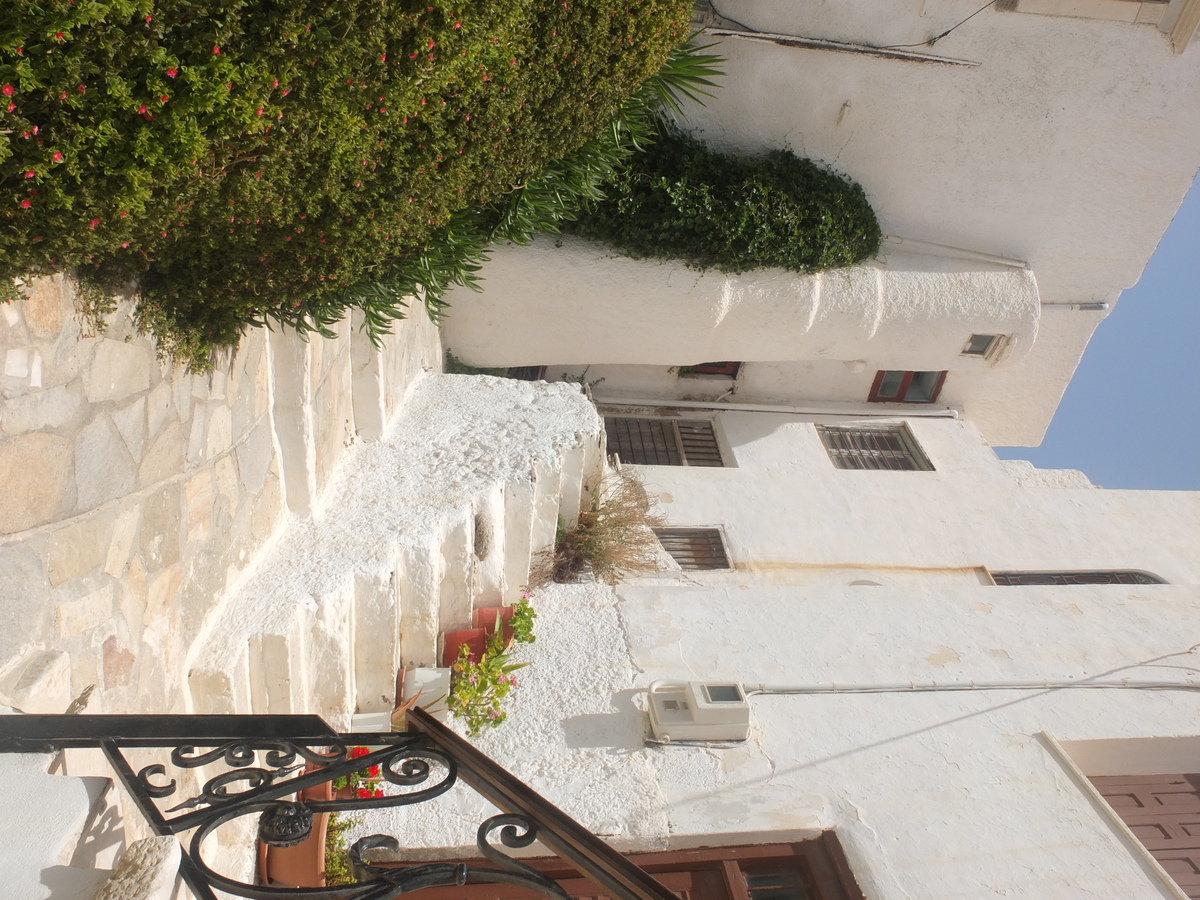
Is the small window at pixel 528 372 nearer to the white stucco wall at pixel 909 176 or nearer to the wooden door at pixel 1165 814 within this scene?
the white stucco wall at pixel 909 176

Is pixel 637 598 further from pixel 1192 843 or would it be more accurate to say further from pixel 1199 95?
pixel 1199 95

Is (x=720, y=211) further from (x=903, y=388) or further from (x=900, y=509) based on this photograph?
(x=903, y=388)

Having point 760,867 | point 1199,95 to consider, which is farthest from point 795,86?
point 760,867

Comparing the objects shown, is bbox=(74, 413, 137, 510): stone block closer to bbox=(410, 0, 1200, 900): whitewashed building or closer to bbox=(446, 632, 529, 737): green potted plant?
bbox=(410, 0, 1200, 900): whitewashed building

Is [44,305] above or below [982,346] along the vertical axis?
above

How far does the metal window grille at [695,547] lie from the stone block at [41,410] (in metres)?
5.20

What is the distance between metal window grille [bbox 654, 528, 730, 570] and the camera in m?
6.96

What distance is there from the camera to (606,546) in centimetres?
598

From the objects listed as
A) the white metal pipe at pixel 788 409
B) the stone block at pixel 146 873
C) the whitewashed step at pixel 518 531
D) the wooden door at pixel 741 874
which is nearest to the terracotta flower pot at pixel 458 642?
the whitewashed step at pixel 518 531

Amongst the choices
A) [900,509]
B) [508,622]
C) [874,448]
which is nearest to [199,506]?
[508,622]

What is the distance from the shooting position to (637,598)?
555 cm

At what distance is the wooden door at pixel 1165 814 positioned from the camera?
4.46m

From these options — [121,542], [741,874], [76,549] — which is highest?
[76,549]

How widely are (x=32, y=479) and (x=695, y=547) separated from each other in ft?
18.3
